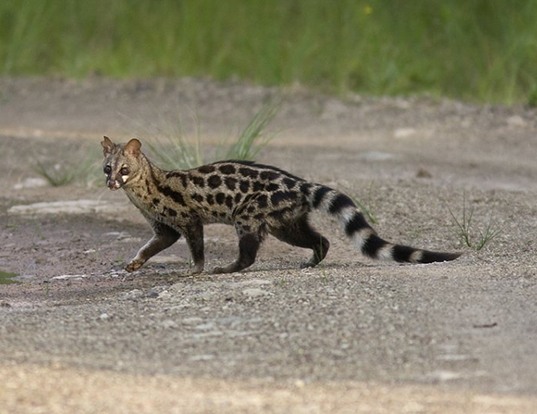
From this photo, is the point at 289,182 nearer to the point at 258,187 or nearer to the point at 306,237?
the point at 258,187

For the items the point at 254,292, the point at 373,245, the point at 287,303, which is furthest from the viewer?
the point at 373,245

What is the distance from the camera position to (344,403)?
193 inches

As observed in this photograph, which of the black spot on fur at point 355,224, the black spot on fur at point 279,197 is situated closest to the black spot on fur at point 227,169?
the black spot on fur at point 279,197

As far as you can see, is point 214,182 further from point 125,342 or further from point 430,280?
point 125,342

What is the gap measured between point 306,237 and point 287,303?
5.49ft

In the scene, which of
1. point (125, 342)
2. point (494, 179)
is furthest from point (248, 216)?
point (494, 179)

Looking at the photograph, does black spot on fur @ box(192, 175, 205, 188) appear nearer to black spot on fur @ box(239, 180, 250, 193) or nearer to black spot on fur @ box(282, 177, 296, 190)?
black spot on fur @ box(239, 180, 250, 193)

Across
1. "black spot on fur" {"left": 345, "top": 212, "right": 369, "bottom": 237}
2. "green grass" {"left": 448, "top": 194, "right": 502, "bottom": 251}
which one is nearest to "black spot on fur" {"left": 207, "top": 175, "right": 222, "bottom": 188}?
"black spot on fur" {"left": 345, "top": 212, "right": 369, "bottom": 237}

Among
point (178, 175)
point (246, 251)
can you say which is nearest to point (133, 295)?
point (246, 251)

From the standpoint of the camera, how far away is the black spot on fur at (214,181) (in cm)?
806

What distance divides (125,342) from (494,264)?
2271 mm

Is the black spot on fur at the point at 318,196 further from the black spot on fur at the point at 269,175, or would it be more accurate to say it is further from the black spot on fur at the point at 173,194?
the black spot on fur at the point at 173,194

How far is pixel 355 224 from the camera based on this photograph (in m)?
7.77

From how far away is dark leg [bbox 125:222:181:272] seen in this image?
26.6 feet
